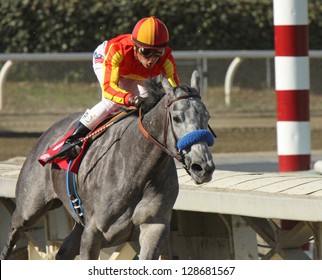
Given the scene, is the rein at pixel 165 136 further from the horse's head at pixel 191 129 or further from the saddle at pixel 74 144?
the saddle at pixel 74 144

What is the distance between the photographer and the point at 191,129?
188 inches

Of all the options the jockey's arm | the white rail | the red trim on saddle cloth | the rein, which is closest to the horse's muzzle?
the rein

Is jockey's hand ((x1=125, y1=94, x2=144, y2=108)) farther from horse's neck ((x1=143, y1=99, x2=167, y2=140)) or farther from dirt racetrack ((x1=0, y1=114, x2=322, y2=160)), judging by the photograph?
dirt racetrack ((x1=0, y1=114, x2=322, y2=160))

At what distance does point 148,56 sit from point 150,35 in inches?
5.3

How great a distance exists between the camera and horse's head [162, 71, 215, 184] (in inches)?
185

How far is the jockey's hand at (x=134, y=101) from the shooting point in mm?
5271

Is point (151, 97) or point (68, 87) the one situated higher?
point (151, 97)

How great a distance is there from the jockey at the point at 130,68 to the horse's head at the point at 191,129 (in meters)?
0.32

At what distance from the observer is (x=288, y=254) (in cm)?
624

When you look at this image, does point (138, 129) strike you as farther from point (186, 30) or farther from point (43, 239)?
point (186, 30)

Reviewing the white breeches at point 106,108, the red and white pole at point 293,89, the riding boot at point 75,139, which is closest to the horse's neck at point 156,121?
A: the white breeches at point 106,108
